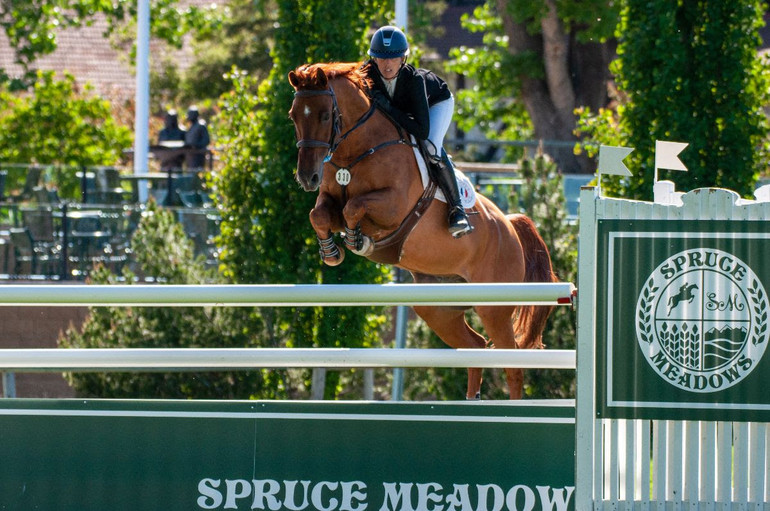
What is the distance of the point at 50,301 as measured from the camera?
4.27 metres

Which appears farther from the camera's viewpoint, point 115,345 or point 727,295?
point 115,345

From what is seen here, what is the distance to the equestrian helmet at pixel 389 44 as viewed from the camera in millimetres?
5809

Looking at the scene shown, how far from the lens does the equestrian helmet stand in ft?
19.1

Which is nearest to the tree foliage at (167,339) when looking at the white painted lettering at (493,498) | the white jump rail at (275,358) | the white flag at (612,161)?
the white jump rail at (275,358)

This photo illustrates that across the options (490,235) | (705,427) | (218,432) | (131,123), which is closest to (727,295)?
(705,427)

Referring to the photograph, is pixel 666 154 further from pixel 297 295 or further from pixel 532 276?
pixel 532 276

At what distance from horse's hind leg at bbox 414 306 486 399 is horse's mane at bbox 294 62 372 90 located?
1400mm

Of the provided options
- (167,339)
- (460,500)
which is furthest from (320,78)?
(167,339)

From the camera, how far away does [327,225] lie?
5809 mm

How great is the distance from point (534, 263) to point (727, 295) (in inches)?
133

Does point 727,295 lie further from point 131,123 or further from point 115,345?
point 131,123

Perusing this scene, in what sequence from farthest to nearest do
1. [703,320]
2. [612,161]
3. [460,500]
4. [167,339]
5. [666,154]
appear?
[167,339], [460,500], [666,154], [612,161], [703,320]

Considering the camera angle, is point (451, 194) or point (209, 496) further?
point (451, 194)

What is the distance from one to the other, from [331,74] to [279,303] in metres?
1.98
